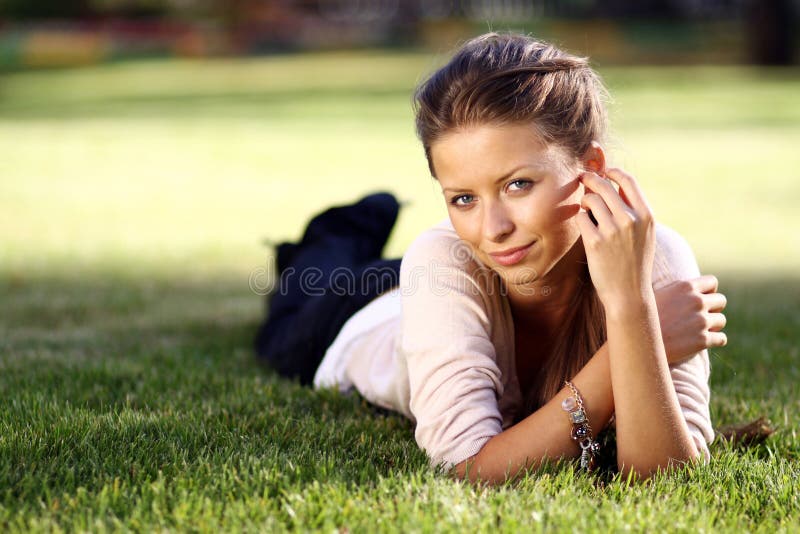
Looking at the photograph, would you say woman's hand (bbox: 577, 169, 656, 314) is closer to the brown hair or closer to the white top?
the brown hair

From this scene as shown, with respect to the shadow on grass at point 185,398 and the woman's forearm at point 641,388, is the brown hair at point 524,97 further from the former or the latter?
the shadow on grass at point 185,398

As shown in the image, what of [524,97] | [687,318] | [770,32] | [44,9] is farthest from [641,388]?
[44,9]

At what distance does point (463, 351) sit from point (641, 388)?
0.50 meters

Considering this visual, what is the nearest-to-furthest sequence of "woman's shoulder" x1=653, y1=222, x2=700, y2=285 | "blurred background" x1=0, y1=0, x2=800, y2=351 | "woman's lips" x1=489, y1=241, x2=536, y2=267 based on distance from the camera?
"woman's lips" x1=489, y1=241, x2=536, y2=267 < "woman's shoulder" x1=653, y1=222, x2=700, y2=285 < "blurred background" x1=0, y1=0, x2=800, y2=351

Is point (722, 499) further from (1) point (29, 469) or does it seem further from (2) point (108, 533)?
(1) point (29, 469)

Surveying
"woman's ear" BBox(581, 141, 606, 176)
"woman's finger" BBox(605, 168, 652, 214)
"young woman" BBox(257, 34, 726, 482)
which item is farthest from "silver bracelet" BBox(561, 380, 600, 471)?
"woman's ear" BBox(581, 141, 606, 176)

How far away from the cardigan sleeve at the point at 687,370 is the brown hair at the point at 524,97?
0.77ft

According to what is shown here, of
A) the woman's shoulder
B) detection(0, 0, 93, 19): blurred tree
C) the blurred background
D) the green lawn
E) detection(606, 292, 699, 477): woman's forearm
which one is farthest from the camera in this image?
detection(0, 0, 93, 19): blurred tree

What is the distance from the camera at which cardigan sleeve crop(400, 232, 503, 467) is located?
2633mm

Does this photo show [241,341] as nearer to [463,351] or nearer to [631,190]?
[463,351]

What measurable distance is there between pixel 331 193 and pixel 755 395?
6885 mm

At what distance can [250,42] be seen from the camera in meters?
35.1

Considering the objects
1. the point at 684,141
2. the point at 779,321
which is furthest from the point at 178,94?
the point at 779,321

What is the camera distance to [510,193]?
257 centimetres
